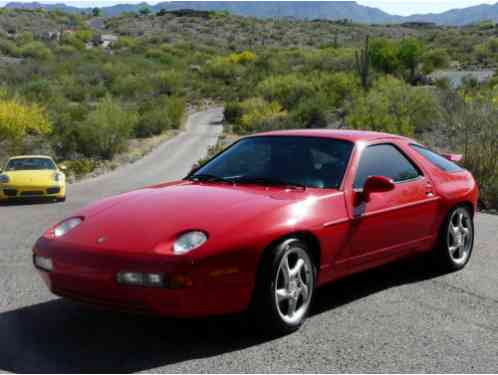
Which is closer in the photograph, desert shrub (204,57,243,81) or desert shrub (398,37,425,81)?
desert shrub (398,37,425,81)

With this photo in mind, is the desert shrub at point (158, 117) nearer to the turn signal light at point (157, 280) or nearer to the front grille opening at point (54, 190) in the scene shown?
the front grille opening at point (54, 190)

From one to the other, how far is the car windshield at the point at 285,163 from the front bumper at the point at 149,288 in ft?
4.55

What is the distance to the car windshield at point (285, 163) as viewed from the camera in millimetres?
6523

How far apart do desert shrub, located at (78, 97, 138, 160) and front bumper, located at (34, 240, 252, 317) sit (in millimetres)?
25076

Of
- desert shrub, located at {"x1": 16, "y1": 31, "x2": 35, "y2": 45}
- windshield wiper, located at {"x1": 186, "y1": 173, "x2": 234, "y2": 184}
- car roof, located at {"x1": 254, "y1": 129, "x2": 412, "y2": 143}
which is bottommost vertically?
desert shrub, located at {"x1": 16, "y1": 31, "x2": 35, "y2": 45}

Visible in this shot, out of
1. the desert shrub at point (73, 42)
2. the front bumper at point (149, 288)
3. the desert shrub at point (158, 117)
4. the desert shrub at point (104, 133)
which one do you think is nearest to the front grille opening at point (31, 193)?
the front bumper at point (149, 288)

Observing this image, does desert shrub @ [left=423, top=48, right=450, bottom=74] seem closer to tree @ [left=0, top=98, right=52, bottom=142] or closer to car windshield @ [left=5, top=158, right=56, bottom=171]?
tree @ [left=0, top=98, right=52, bottom=142]

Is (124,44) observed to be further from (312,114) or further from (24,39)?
(312,114)

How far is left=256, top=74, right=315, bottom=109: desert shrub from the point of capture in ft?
144

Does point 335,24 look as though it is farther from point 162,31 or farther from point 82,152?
point 82,152

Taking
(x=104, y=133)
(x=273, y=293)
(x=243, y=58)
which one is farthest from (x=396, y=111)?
(x=243, y=58)

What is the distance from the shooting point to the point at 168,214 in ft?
18.8

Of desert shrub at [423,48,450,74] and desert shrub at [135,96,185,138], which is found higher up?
desert shrub at [423,48,450,74]

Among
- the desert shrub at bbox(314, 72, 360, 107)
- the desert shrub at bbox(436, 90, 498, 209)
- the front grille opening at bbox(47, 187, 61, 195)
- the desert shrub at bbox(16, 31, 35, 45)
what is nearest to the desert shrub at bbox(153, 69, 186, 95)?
the desert shrub at bbox(314, 72, 360, 107)
